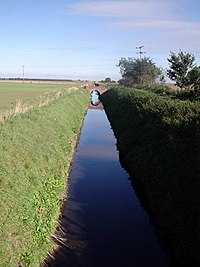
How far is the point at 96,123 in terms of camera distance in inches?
1825

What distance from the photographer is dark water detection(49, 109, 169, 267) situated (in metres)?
11.4

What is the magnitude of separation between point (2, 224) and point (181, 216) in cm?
527

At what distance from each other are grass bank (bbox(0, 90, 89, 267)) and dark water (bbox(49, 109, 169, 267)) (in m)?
0.76

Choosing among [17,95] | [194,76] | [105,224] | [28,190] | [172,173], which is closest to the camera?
[28,190]

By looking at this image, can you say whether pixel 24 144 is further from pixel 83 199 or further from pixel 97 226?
pixel 97 226

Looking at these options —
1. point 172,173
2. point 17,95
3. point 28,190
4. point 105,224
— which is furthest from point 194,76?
point 28,190

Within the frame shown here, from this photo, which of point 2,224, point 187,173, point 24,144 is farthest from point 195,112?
point 2,224

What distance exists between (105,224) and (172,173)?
10.1 ft

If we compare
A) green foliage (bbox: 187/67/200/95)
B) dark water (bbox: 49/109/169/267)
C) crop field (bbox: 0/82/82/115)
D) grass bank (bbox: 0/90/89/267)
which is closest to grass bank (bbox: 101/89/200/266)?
dark water (bbox: 49/109/169/267)

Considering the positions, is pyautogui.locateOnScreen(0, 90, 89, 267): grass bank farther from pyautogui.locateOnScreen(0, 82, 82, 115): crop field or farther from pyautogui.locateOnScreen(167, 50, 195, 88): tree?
pyautogui.locateOnScreen(167, 50, 195, 88): tree

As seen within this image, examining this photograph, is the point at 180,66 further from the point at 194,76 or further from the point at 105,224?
the point at 105,224

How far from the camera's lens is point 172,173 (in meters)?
14.1

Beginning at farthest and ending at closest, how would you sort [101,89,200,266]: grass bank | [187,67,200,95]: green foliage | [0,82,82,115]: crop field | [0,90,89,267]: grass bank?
[187,67,200,95]: green foliage
[0,82,82,115]: crop field
[101,89,200,266]: grass bank
[0,90,89,267]: grass bank

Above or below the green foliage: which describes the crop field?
below
